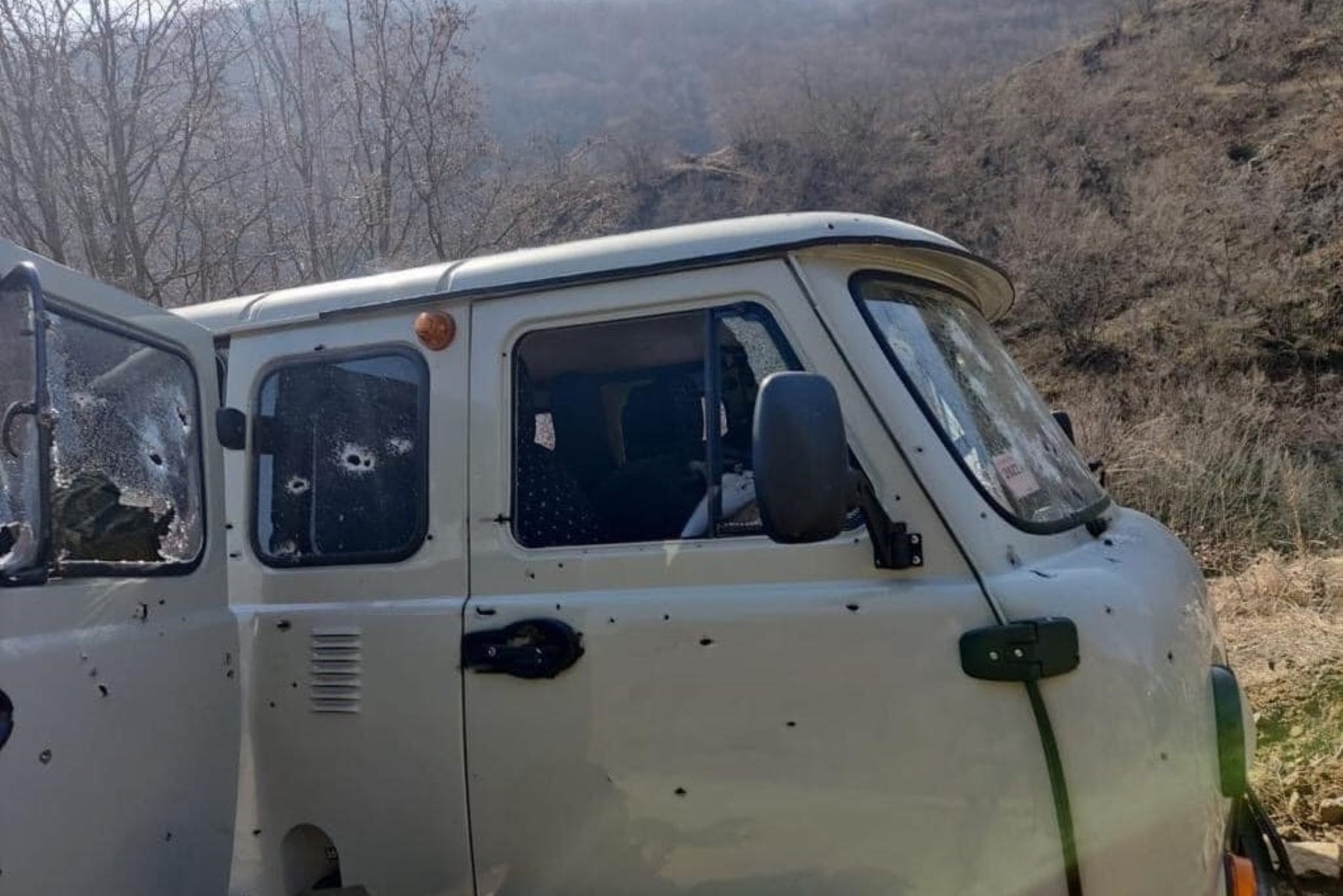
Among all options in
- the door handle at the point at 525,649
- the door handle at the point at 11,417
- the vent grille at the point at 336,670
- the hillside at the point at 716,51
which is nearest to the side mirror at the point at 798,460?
the door handle at the point at 525,649

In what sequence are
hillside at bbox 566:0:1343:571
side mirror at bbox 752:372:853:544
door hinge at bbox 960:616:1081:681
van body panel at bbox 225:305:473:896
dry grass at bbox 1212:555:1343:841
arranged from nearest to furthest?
side mirror at bbox 752:372:853:544 < door hinge at bbox 960:616:1081:681 < van body panel at bbox 225:305:473:896 < dry grass at bbox 1212:555:1343:841 < hillside at bbox 566:0:1343:571

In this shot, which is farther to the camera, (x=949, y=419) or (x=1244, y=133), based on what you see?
(x=1244, y=133)

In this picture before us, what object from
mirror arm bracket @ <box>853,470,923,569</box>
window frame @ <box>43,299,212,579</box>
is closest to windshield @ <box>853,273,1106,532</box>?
mirror arm bracket @ <box>853,470,923,569</box>

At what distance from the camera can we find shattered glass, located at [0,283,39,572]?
2.09 meters

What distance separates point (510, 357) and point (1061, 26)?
4299 cm

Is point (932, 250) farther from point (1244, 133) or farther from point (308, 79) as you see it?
point (1244, 133)

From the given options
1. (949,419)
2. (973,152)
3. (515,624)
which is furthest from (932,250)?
(973,152)

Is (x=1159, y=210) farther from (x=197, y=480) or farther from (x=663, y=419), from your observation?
(x=197, y=480)

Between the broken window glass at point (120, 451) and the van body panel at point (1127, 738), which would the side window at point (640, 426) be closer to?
the van body panel at point (1127, 738)

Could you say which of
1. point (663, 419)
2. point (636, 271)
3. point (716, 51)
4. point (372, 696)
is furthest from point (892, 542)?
point (716, 51)

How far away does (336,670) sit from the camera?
2736 mm

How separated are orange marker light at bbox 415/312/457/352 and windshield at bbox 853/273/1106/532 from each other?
1020 millimetres

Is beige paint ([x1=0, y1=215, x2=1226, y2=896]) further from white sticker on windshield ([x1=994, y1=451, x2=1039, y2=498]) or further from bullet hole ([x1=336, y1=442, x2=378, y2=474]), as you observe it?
bullet hole ([x1=336, y1=442, x2=378, y2=474])

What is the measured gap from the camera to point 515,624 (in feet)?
8.38
